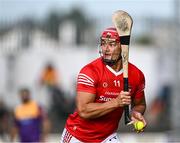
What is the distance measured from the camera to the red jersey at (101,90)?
30.5ft

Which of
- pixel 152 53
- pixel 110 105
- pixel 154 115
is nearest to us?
pixel 110 105

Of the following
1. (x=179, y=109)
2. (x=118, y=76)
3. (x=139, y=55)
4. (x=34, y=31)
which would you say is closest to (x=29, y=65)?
(x=34, y=31)

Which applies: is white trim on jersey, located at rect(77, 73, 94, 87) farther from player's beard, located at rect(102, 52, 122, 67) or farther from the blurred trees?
the blurred trees

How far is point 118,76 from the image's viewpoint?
9.45 metres

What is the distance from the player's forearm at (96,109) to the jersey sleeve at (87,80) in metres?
0.17

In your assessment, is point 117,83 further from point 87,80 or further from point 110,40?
point 110,40

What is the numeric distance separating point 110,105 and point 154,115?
1929 cm

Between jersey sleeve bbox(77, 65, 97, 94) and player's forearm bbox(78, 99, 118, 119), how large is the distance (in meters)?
0.17

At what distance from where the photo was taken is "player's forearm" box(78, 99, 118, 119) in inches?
357

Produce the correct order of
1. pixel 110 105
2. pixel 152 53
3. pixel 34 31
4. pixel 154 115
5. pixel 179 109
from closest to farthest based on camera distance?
pixel 110 105 → pixel 179 109 → pixel 154 115 → pixel 34 31 → pixel 152 53

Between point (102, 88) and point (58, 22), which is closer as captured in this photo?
point (102, 88)

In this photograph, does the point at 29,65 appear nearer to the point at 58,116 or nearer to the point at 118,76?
the point at 58,116

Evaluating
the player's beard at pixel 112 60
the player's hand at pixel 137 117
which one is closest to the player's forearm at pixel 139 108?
the player's hand at pixel 137 117

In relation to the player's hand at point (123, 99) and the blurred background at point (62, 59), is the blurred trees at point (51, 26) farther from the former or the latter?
the player's hand at point (123, 99)
